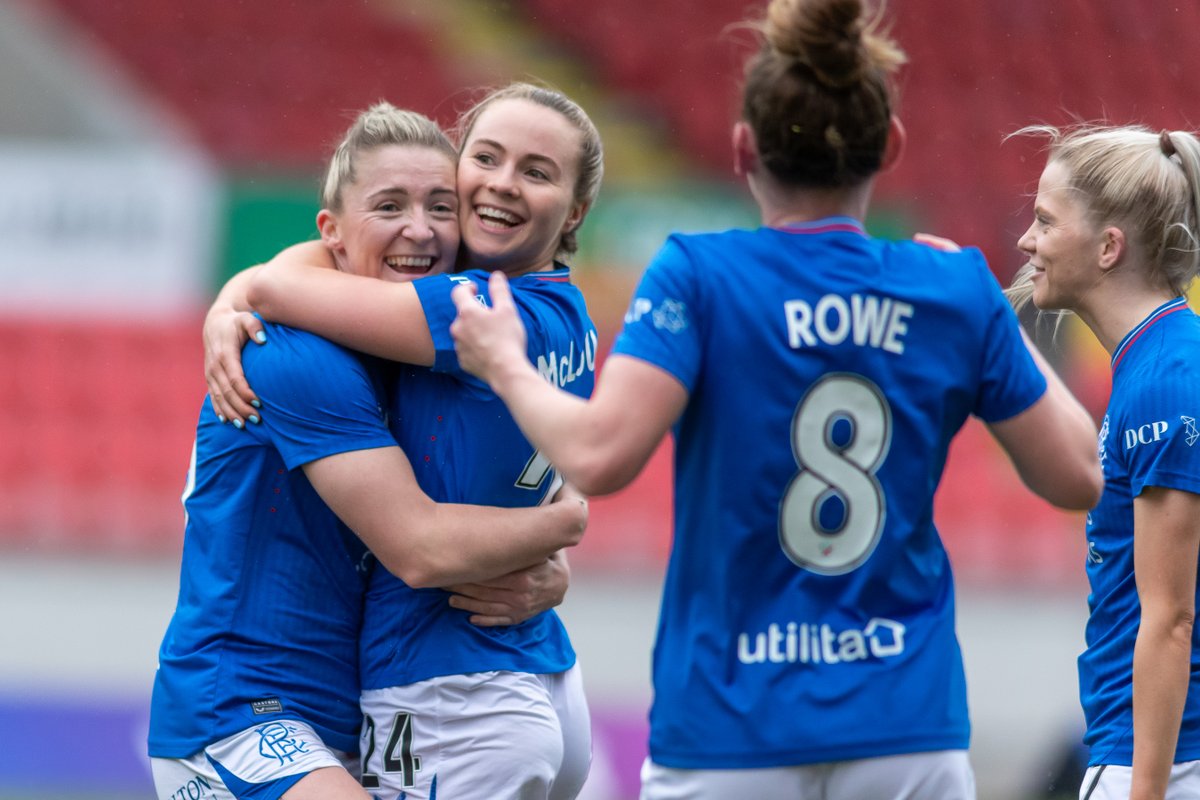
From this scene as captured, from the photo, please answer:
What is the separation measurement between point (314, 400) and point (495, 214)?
1.57ft

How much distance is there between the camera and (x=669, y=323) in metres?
1.87

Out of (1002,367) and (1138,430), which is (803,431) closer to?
(1002,367)

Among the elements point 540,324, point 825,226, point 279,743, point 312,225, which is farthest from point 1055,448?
point 312,225

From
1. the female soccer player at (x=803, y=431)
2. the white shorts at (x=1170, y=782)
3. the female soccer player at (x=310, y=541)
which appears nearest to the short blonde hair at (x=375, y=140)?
the female soccer player at (x=310, y=541)

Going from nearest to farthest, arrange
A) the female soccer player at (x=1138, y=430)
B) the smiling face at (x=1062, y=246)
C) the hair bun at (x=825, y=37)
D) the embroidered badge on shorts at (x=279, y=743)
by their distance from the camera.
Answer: the hair bun at (x=825, y=37), the female soccer player at (x=1138, y=430), the embroidered badge on shorts at (x=279, y=743), the smiling face at (x=1062, y=246)

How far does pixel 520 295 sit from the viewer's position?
2.42 meters

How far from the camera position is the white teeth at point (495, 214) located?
2.51 meters

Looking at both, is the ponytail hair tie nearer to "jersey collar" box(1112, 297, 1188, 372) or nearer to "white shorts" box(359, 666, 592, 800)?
"jersey collar" box(1112, 297, 1188, 372)

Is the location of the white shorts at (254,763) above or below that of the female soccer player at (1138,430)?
below

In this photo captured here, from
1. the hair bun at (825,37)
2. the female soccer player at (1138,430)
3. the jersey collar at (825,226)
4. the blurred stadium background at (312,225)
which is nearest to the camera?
the hair bun at (825,37)

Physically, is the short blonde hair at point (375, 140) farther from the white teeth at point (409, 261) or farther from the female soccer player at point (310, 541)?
the white teeth at point (409, 261)

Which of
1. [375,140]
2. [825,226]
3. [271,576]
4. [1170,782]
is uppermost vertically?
[375,140]

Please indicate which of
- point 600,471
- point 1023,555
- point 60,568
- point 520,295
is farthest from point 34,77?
point 600,471

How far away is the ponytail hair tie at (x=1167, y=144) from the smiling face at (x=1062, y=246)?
0.17 m
